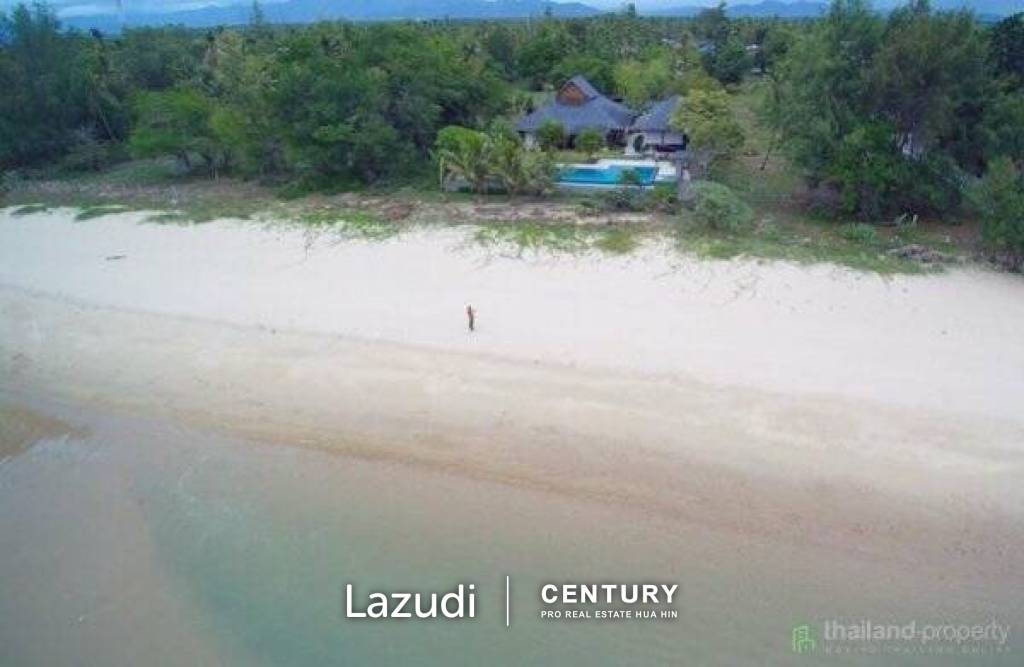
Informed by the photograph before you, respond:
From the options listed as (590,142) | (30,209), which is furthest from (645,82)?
(30,209)

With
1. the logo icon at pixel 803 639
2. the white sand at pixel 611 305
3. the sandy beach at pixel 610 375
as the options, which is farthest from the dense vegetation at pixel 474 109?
the logo icon at pixel 803 639

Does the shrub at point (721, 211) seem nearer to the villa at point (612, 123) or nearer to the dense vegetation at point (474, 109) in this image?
the dense vegetation at point (474, 109)

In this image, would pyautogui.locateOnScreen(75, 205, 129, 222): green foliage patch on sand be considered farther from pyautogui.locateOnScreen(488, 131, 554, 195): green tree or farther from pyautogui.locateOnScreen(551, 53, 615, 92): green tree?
pyautogui.locateOnScreen(551, 53, 615, 92): green tree

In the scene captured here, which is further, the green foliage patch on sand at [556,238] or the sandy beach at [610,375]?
the green foliage patch on sand at [556,238]

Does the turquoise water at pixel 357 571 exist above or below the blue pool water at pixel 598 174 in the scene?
below

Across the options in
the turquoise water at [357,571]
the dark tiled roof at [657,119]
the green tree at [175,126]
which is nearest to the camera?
the turquoise water at [357,571]

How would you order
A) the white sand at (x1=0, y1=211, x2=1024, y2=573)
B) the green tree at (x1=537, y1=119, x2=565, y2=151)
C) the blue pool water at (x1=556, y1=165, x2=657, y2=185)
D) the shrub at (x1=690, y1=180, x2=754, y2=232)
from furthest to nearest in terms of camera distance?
the green tree at (x1=537, y1=119, x2=565, y2=151) → the blue pool water at (x1=556, y1=165, x2=657, y2=185) → the shrub at (x1=690, y1=180, x2=754, y2=232) → the white sand at (x1=0, y1=211, x2=1024, y2=573)

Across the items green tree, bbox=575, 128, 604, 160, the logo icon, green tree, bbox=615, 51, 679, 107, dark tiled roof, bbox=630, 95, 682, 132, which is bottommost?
the logo icon

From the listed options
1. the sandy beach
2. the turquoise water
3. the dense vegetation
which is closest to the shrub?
the dense vegetation
